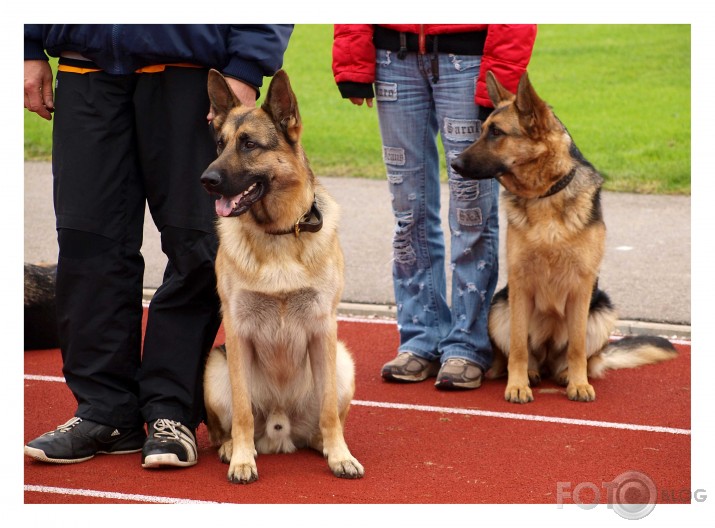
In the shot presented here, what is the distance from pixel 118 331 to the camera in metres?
4.32

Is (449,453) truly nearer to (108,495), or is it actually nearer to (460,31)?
(108,495)

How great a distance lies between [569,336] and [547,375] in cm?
44

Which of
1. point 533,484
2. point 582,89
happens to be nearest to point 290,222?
point 533,484

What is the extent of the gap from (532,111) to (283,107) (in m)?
1.76

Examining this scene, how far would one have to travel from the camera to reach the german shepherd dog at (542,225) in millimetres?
5137

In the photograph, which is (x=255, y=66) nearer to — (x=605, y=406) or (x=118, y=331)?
(x=118, y=331)

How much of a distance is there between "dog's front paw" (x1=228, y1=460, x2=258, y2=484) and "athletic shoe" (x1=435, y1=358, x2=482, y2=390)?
1713 mm

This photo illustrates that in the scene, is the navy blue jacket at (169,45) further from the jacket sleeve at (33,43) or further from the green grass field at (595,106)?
the green grass field at (595,106)

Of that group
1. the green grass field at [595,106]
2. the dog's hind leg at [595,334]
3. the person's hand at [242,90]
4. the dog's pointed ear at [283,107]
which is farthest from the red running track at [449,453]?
the green grass field at [595,106]

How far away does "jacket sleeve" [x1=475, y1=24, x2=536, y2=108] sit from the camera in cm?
502

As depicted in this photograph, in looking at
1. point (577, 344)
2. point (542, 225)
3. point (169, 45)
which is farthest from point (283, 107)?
point (577, 344)

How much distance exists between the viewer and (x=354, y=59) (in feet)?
17.7

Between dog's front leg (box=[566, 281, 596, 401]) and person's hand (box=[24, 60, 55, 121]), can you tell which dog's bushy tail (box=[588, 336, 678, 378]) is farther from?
person's hand (box=[24, 60, 55, 121])

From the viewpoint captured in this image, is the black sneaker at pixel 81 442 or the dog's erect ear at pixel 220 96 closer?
the dog's erect ear at pixel 220 96
